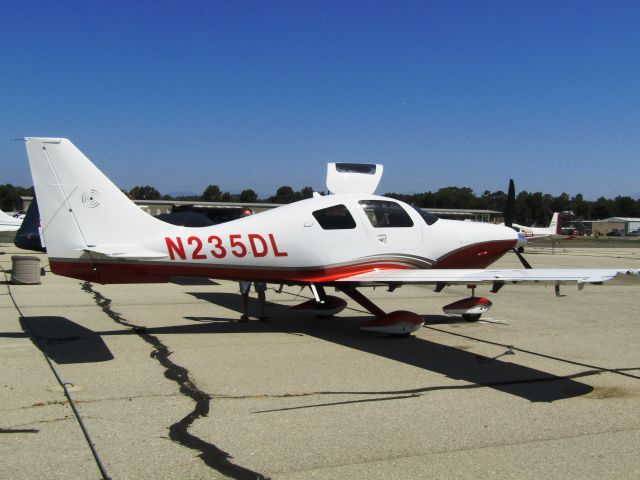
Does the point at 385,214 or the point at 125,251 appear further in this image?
the point at 385,214

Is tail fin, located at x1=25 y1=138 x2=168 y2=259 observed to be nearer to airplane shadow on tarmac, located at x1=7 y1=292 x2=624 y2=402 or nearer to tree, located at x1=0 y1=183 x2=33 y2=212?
airplane shadow on tarmac, located at x1=7 y1=292 x2=624 y2=402

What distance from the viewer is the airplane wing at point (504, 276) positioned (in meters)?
6.94

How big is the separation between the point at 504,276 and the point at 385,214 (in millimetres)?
2690

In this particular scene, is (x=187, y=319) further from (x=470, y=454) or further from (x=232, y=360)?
(x=470, y=454)

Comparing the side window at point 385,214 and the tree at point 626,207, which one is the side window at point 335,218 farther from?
the tree at point 626,207

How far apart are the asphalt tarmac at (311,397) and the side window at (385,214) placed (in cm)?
182

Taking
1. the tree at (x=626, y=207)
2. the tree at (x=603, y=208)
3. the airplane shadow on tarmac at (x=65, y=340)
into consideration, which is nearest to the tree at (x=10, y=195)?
the airplane shadow on tarmac at (x=65, y=340)

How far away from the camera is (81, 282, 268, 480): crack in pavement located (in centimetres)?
422

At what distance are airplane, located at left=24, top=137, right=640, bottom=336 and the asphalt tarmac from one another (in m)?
0.99

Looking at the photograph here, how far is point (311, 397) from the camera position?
19.9 feet

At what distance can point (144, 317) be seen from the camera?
10750 millimetres

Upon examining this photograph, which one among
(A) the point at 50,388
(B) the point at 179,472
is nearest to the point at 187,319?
(A) the point at 50,388

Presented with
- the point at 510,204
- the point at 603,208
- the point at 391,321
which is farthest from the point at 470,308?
the point at 603,208

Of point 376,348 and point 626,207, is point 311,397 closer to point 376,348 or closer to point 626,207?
point 376,348
